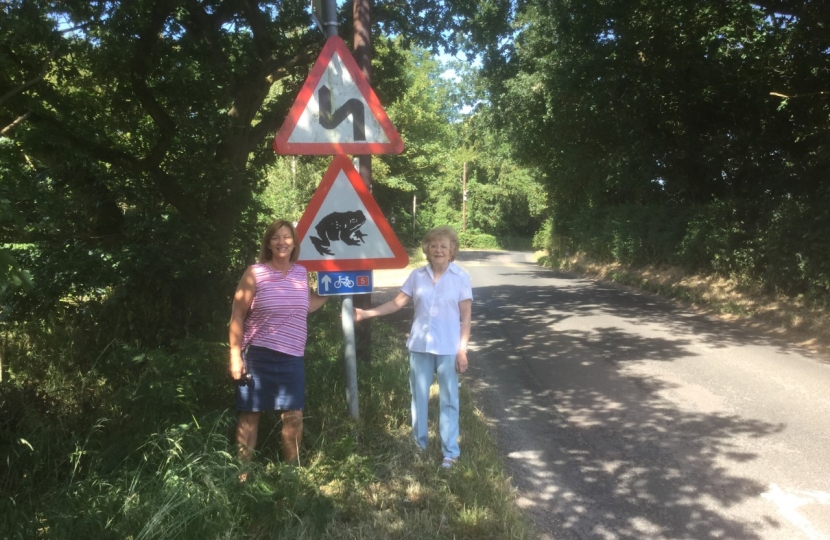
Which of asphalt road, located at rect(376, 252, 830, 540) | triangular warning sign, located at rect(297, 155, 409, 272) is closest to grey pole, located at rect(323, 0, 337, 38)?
triangular warning sign, located at rect(297, 155, 409, 272)

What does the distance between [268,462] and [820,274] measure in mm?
9730

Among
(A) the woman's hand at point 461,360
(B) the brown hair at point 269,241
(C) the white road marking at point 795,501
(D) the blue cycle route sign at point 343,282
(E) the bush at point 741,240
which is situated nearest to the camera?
(C) the white road marking at point 795,501

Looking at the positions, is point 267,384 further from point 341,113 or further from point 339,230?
point 341,113

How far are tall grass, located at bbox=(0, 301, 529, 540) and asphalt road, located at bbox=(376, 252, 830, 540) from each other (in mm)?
486

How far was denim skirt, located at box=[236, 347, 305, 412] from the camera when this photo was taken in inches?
133

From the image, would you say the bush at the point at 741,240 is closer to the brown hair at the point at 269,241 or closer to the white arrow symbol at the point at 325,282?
the white arrow symbol at the point at 325,282

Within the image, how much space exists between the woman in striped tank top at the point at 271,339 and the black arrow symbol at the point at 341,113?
654 mm

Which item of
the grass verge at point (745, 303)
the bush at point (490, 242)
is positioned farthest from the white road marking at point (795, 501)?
the bush at point (490, 242)

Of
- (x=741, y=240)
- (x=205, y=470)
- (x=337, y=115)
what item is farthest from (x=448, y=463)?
(x=741, y=240)

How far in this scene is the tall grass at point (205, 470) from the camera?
8.75ft

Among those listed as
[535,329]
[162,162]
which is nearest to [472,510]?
[162,162]

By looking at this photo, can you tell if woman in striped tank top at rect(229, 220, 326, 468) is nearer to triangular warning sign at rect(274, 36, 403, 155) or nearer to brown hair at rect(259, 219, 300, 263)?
brown hair at rect(259, 219, 300, 263)

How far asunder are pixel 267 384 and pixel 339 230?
988 millimetres

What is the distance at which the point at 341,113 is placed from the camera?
11.7 feet
